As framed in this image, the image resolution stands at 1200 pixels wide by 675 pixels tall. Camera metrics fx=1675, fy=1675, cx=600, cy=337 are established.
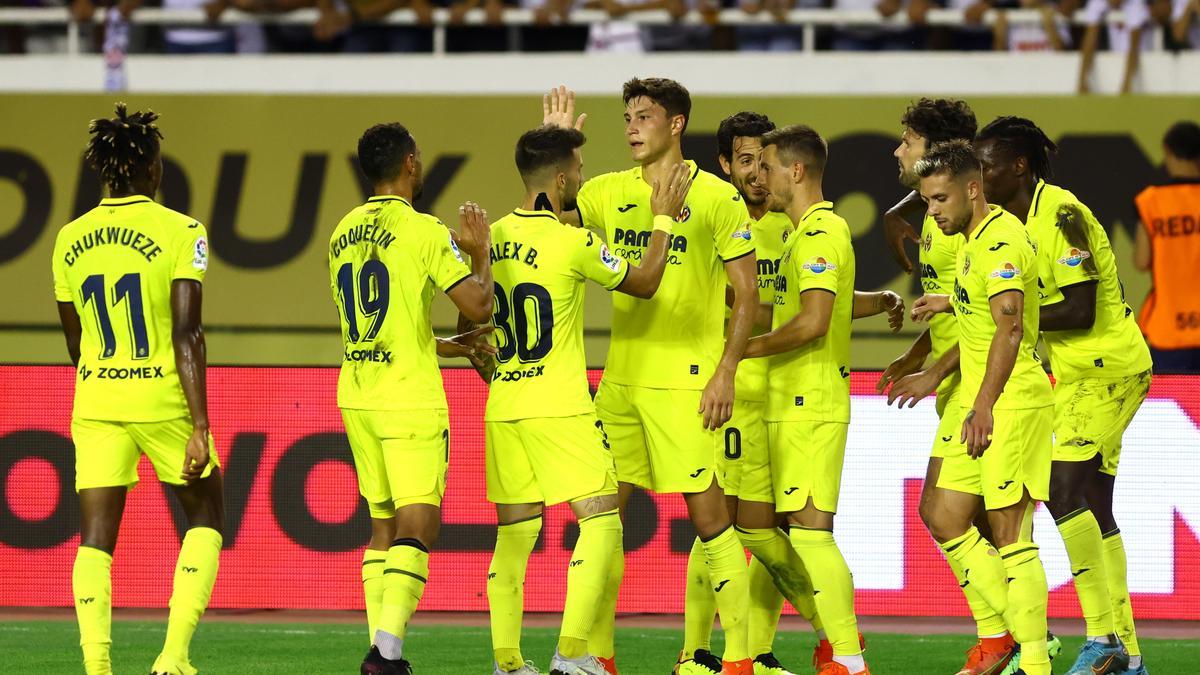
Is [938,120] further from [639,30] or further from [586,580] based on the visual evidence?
[639,30]

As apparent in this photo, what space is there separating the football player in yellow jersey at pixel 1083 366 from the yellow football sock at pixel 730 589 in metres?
1.45

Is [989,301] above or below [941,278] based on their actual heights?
above

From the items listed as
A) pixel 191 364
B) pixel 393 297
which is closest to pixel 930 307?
pixel 393 297

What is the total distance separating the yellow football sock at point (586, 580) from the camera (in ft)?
21.3

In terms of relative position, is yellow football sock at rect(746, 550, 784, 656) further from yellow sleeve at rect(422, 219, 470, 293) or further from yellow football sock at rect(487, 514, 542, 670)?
yellow sleeve at rect(422, 219, 470, 293)

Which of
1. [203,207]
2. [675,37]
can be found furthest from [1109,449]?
[203,207]

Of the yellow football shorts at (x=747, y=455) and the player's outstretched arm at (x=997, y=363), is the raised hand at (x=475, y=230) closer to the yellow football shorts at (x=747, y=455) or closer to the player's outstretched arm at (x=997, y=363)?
the yellow football shorts at (x=747, y=455)

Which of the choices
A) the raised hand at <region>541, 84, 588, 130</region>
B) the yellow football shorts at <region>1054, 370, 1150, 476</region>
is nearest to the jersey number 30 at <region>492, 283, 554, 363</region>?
the raised hand at <region>541, 84, 588, 130</region>

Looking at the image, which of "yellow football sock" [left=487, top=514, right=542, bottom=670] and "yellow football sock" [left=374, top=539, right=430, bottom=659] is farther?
"yellow football sock" [left=487, top=514, right=542, bottom=670]

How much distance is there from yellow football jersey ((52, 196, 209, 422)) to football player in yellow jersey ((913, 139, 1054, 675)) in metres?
2.94

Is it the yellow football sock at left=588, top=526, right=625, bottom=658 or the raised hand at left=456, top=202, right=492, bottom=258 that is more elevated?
the raised hand at left=456, top=202, right=492, bottom=258

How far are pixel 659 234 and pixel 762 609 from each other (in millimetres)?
1859

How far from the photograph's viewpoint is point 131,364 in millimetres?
6441

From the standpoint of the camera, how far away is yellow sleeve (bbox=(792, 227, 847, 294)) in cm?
677
